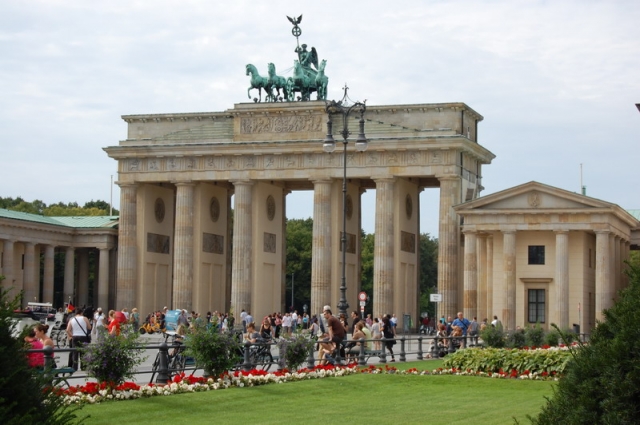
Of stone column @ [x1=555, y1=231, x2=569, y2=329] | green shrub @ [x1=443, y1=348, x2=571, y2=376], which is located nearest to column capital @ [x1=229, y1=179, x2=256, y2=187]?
stone column @ [x1=555, y1=231, x2=569, y2=329]

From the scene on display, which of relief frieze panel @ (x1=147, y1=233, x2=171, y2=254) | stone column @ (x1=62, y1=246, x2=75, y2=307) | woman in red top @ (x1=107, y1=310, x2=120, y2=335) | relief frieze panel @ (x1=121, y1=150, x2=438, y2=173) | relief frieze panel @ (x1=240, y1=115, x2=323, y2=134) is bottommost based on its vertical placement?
woman in red top @ (x1=107, y1=310, x2=120, y2=335)

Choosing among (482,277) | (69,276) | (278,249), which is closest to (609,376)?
(482,277)

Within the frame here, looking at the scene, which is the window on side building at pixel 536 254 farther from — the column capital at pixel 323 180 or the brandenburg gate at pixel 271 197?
the column capital at pixel 323 180

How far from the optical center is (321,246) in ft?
263

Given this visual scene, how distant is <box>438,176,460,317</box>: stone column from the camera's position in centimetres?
7650

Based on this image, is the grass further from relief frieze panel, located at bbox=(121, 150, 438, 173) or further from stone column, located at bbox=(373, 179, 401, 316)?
relief frieze panel, located at bbox=(121, 150, 438, 173)

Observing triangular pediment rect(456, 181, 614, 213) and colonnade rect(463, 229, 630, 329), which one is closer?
triangular pediment rect(456, 181, 614, 213)

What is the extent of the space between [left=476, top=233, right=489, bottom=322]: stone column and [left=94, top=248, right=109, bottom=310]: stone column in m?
31.7

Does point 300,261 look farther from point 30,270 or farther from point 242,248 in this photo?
point 242,248

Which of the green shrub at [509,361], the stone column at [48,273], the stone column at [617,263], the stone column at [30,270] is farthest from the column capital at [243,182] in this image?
the green shrub at [509,361]

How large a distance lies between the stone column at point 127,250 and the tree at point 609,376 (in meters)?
75.2

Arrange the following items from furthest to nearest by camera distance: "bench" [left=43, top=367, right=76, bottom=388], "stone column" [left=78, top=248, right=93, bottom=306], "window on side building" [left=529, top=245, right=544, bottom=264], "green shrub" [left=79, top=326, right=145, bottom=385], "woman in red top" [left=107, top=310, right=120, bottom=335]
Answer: "stone column" [left=78, top=248, right=93, bottom=306] → "window on side building" [left=529, top=245, right=544, bottom=264] → "woman in red top" [left=107, top=310, right=120, bottom=335] → "green shrub" [left=79, top=326, right=145, bottom=385] → "bench" [left=43, top=367, right=76, bottom=388]

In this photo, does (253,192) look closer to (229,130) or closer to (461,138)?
(229,130)

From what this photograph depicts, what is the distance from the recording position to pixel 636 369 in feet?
31.9
